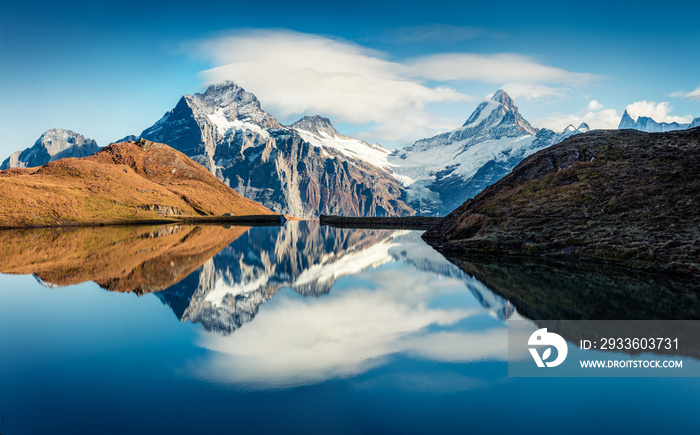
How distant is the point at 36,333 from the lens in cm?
1644

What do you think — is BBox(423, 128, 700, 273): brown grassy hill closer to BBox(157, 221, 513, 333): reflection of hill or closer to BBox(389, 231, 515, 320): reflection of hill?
BBox(389, 231, 515, 320): reflection of hill

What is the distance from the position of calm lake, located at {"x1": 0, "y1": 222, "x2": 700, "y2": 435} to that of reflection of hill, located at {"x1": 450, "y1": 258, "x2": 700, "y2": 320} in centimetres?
18

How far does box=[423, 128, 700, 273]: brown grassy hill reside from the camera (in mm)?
35750

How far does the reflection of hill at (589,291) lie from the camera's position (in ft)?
62.2

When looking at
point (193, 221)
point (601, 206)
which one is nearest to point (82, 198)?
point (193, 221)

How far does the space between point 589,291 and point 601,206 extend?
2429 cm

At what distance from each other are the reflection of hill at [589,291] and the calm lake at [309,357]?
6.9 inches

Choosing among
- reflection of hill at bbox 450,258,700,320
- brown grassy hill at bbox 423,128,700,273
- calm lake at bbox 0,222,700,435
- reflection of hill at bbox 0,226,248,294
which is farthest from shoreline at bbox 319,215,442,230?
calm lake at bbox 0,222,700,435

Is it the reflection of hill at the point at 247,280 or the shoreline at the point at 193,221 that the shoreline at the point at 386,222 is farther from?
the reflection of hill at the point at 247,280

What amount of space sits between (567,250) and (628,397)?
3203cm

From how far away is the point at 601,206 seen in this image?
43812mm

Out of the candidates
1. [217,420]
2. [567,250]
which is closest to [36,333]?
[217,420]

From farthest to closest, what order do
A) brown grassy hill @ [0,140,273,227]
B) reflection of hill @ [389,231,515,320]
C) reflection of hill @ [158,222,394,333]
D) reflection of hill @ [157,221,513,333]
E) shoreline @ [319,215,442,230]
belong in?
shoreline @ [319,215,442,230] → brown grassy hill @ [0,140,273,227] → reflection of hill @ [389,231,515,320] → reflection of hill @ [157,221,513,333] → reflection of hill @ [158,222,394,333]

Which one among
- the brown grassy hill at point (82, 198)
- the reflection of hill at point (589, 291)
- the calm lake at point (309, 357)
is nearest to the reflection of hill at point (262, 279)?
the calm lake at point (309, 357)
